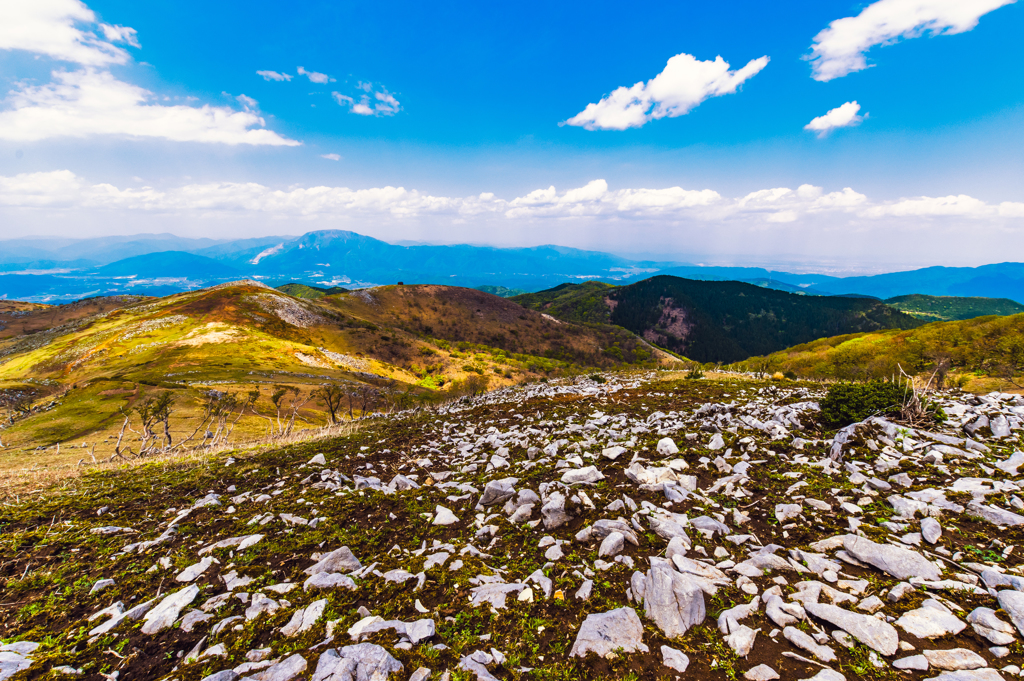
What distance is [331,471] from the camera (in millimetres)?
10562

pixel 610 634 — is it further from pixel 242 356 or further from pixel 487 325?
pixel 487 325

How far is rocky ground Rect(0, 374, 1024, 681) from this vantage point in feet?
13.3

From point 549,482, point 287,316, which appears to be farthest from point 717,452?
point 287,316

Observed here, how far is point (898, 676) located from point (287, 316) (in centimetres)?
9845

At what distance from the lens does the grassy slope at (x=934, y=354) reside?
23898 millimetres

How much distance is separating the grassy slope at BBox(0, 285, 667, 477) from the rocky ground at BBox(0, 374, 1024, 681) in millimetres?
20071

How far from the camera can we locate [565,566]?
18.7 feet

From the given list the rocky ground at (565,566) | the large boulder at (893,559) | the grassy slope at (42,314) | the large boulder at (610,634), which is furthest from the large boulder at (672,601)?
the grassy slope at (42,314)

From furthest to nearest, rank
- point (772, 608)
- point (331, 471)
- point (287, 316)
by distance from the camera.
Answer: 1. point (287, 316)
2. point (331, 471)
3. point (772, 608)

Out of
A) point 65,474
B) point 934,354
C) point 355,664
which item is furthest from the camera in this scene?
point 934,354

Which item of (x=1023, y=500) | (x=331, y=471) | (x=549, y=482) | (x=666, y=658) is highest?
(x=1023, y=500)

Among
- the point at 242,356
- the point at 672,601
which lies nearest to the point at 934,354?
the point at 672,601

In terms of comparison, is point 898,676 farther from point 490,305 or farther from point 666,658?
point 490,305

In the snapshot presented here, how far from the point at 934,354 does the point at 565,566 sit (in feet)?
125
